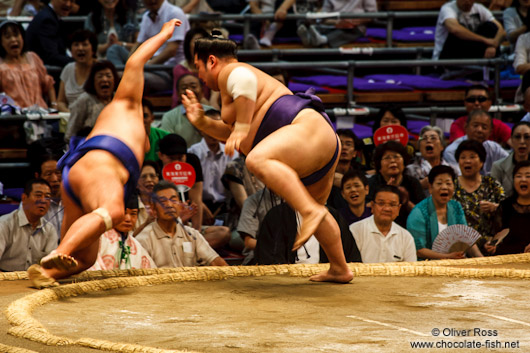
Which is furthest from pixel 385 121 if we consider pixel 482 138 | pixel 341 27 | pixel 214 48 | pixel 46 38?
pixel 46 38

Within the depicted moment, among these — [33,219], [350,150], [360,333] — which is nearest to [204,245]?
[33,219]

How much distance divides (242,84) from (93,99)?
189 centimetres

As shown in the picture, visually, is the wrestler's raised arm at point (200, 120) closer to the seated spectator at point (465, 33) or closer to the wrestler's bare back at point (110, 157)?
the wrestler's bare back at point (110, 157)

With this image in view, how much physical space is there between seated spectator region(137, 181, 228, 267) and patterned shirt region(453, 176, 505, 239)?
1.25m

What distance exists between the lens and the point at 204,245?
342cm

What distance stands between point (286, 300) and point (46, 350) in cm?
83

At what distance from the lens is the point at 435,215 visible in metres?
3.62

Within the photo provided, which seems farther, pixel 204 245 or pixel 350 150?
pixel 350 150

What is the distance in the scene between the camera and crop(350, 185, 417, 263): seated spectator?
11.3ft

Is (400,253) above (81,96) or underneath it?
underneath

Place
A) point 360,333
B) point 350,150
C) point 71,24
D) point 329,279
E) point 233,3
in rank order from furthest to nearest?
point 233,3 → point 71,24 → point 350,150 → point 329,279 → point 360,333

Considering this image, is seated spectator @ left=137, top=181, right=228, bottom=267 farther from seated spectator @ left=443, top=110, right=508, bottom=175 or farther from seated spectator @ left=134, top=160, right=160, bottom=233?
seated spectator @ left=443, top=110, right=508, bottom=175

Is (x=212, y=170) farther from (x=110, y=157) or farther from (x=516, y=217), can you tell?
(x=110, y=157)

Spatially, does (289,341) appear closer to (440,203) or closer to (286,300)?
(286,300)
